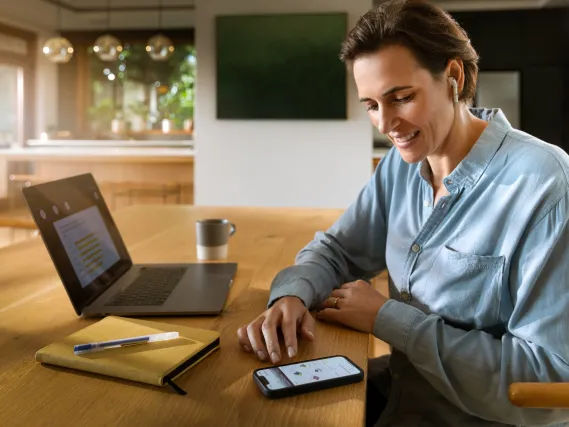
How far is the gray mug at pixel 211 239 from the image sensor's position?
1.50 m

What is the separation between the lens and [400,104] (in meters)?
1.03

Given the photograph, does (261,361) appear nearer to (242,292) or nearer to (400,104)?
(242,292)

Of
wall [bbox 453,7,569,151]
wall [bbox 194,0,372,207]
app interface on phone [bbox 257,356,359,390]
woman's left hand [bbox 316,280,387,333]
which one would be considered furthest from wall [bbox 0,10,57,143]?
app interface on phone [bbox 257,356,359,390]

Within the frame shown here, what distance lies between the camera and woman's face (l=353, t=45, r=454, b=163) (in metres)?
1.01

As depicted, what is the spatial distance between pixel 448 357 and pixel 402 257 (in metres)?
0.29

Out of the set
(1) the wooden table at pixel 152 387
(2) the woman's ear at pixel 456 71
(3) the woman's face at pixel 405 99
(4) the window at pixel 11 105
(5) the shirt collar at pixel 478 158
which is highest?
(4) the window at pixel 11 105

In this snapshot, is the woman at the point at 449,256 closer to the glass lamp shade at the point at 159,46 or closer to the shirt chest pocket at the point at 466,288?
the shirt chest pocket at the point at 466,288

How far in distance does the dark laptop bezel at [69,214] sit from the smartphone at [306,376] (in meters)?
0.43

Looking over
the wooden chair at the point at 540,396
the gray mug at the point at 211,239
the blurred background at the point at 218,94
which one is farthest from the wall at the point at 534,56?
the wooden chair at the point at 540,396

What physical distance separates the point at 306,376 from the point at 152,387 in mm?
195

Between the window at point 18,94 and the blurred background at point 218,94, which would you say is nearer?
the blurred background at point 218,94

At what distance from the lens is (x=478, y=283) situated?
987 mm

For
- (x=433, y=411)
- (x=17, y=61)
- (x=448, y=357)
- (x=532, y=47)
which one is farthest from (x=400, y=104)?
(x=17, y=61)

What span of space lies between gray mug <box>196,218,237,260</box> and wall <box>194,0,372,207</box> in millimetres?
3490
